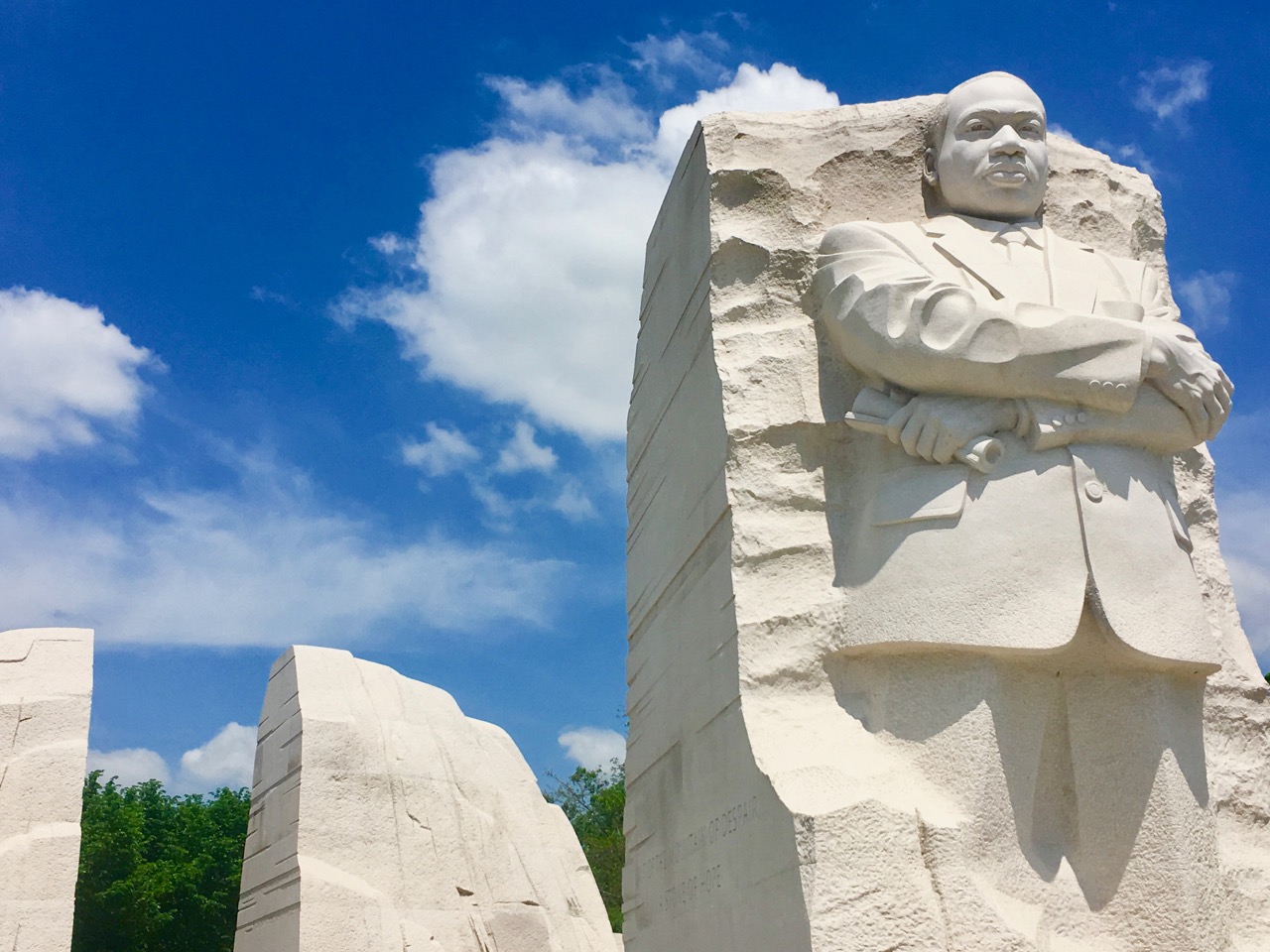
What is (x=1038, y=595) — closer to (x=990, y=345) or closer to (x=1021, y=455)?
(x=1021, y=455)

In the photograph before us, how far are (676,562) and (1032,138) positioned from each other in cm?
191

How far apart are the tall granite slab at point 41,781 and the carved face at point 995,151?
4.80 meters

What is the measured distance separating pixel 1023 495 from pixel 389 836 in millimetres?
5037

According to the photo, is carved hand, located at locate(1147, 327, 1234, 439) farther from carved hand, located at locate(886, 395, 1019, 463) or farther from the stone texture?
the stone texture

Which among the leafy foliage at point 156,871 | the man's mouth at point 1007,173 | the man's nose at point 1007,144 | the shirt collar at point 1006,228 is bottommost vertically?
the shirt collar at point 1006,228

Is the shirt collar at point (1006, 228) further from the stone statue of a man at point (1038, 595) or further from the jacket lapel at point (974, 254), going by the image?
the stone statue of a man at point (1038, 595)

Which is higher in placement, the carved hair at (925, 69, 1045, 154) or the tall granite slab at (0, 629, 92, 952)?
the carved hair at (925, 69, 1045, 154)

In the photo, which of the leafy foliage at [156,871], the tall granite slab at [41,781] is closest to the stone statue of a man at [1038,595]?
the tall granite slab at [41,781]

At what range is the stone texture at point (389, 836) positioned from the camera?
719cm

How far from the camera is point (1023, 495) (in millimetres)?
3650

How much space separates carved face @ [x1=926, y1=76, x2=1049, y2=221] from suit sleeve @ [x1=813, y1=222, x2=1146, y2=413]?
0.62 m

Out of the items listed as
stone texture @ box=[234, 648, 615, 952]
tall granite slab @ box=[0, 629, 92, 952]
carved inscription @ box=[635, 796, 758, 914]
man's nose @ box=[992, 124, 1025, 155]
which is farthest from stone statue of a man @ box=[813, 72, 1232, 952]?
stone texture @ box=[234, 648, 615, 952]

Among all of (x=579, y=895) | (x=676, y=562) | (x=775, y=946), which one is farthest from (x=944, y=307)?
(x=579, y=895)

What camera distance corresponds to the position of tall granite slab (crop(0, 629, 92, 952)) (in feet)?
19.5
